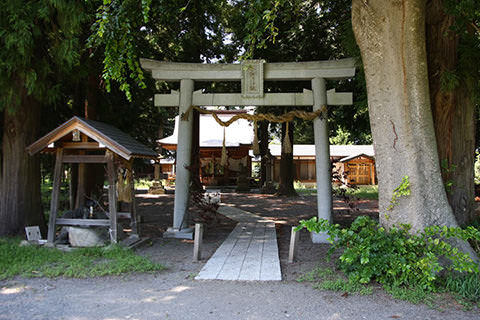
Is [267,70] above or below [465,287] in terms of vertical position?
above

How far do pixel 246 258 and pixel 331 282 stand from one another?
1843 millimetres

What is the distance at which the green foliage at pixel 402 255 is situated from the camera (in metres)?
4.22

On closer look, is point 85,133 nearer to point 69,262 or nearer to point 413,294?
point 69,262

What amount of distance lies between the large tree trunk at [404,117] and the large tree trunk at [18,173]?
726cm

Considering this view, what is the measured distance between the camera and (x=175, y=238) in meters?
7.85

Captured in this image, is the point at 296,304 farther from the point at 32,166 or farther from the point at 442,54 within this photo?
the point at 32,166

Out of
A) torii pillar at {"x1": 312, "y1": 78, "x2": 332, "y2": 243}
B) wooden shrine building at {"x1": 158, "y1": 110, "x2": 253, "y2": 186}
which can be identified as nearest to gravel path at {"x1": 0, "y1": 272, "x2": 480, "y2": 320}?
torii pillar at {"x1": 312, "y1": 78, "x2": 332, "y2": 243}

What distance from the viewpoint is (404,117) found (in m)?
5.00

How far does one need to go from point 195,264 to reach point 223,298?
1674mm

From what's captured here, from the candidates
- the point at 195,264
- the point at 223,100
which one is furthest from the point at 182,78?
the point at 195,264

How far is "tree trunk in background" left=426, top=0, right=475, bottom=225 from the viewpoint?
577 cm

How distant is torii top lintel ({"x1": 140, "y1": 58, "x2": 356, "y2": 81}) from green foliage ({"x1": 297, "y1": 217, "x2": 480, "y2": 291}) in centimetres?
411

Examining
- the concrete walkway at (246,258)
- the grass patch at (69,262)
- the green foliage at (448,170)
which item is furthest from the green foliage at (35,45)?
the green foliage at (448,170)

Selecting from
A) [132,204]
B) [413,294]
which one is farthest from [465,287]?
[132,204]
